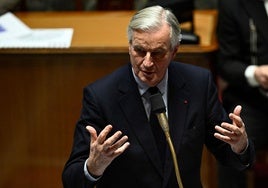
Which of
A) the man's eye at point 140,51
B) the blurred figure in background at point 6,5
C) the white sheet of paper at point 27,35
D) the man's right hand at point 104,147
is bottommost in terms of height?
the white sheet of paper at point 27,35

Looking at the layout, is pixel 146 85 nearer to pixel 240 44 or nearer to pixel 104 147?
pixel 104 147

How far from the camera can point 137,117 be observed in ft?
4.11

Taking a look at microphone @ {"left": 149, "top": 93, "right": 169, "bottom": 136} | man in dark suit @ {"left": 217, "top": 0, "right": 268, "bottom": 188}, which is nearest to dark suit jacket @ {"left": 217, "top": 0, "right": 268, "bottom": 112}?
man in dark suit @ {"left": 217, "top": 0, "right": 268, "bottom": 188}

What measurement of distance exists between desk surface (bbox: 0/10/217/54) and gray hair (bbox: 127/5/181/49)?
0.63m

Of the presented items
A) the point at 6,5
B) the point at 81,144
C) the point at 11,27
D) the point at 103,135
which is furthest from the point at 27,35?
the point at 103,135

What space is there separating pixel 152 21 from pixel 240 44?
32.8 inches

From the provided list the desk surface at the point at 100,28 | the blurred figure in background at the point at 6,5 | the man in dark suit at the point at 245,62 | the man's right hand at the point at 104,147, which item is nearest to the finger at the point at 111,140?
the man's right hand at the point at 104,147

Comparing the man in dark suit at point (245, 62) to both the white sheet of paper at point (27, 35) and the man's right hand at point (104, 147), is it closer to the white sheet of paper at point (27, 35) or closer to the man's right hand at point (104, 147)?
the white sheet of paper at point (27, 35)

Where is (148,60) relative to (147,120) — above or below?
above

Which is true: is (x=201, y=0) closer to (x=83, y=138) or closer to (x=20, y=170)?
(x=20, y=170)

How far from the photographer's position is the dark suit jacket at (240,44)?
6.18ft

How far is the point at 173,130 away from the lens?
1.27m

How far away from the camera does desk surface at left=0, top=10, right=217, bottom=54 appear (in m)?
1.84

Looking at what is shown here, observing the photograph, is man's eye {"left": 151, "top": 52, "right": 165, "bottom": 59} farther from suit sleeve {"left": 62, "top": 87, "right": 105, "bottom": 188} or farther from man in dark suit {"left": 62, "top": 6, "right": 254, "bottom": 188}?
suit sleeve {"left": 62, "top": 87, "right": 105, "bottom": 188}
